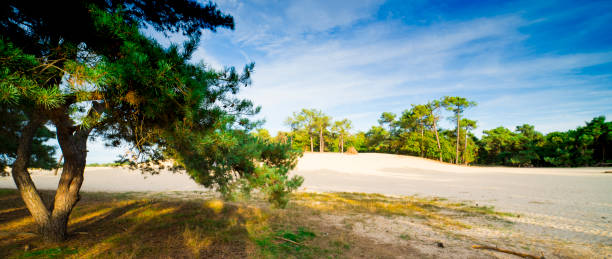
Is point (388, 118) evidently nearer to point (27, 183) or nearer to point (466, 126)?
point (466, 126)

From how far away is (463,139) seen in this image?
36.0 m

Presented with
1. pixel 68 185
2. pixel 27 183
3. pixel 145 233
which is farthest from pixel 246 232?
pixel 27 183

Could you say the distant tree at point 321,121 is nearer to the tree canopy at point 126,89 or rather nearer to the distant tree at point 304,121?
the distant tree at point 304,121

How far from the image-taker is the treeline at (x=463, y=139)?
85.0 feet

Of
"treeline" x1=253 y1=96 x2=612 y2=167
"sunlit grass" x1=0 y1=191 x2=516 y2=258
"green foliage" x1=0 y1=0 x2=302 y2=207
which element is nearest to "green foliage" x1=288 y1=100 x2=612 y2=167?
"treeline" x1=253 y1=96 x2=612 y2=167

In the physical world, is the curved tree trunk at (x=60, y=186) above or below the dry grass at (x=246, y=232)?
above

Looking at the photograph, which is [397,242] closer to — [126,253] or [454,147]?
[126,253]

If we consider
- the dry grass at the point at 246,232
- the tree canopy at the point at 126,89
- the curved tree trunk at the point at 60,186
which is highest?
the tree canopy at the point at 126,89

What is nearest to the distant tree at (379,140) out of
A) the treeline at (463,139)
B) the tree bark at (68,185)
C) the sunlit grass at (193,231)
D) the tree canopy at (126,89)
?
the treeline at (463,139)

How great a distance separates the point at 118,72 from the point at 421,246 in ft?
15.8

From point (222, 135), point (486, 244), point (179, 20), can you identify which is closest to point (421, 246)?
point (486, 244)

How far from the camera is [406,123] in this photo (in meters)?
38.6

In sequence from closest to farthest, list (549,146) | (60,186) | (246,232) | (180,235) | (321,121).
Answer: (60,186)
(180,235)
(246,232)
(549,146)
(321,121)

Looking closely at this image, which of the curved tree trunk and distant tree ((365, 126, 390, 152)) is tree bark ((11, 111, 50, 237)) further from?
distant tree ((365, 126, 390, 152))
